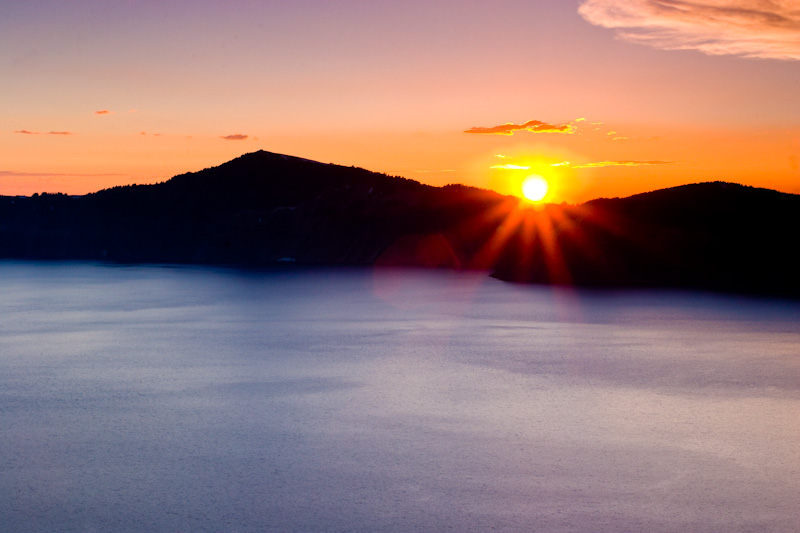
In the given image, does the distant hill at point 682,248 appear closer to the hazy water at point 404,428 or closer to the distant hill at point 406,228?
the distant hill at point 406,228

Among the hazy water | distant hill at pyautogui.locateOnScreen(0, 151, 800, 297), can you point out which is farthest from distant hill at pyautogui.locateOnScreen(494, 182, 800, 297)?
the hazy water

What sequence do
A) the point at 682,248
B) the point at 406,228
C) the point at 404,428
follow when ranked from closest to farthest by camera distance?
the point at 404,428 < the point at 682,248 < the point at 406,228

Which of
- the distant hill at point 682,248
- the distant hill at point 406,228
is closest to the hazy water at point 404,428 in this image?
the distant hill at point 682,248

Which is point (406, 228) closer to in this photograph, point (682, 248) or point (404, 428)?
point (682, 248)

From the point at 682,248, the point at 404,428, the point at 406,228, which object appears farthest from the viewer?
the point at 406,228

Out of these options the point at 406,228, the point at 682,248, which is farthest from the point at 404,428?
the point at 406,228

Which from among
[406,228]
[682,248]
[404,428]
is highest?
[406,228]

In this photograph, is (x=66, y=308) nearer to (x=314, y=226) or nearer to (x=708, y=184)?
(x=708, y=184)

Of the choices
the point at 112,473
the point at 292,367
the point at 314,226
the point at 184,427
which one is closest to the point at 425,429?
the point at 184,427
